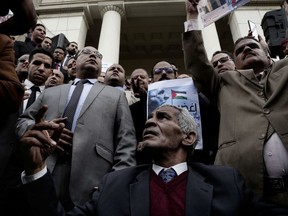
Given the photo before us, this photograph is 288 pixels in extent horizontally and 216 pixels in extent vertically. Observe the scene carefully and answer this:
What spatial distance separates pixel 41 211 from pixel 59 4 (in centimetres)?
1478

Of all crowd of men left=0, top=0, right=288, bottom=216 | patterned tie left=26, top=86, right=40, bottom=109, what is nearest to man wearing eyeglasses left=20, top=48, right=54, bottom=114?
patterned tie left=26, top=86, right=40, bottom=109

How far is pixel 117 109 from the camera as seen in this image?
2828mm

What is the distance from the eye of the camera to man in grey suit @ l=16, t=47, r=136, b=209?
2320mm

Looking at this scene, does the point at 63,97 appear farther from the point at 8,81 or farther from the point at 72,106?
the point at 8,81

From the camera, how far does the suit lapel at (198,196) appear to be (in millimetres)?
1816

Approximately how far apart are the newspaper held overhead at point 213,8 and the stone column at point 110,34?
26.3ft

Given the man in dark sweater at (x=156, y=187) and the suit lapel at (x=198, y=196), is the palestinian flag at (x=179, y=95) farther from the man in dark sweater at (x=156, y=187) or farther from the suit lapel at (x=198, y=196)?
the suit lapel at (x=198, y=196)

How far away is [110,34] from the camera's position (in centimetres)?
1245

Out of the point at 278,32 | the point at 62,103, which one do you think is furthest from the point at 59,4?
the point at 62,103

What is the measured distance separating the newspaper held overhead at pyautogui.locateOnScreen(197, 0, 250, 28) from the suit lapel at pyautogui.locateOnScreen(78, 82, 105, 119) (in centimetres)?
113

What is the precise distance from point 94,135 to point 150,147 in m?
0.55

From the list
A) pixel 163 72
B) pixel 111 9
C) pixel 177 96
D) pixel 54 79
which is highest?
pixel 111 9

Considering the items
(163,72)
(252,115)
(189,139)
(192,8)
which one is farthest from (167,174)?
(163,72)

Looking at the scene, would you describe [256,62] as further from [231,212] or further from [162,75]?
[231,212]
